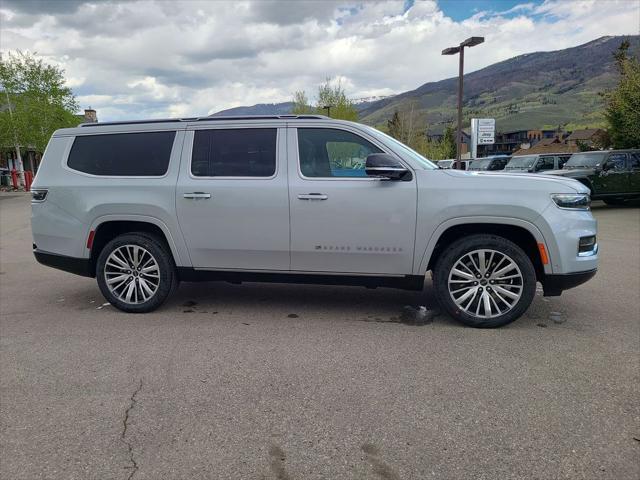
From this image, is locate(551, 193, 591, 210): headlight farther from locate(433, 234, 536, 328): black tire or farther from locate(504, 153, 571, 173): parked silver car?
locate(504, 153, 571, 173): parked silver car

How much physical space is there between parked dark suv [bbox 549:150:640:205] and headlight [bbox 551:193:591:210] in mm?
11847

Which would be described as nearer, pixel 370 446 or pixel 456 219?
pixel 370 446

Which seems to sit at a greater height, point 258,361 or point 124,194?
point 124,194

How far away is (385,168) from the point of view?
172 inches

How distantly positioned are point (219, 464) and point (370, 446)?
0.82 meters

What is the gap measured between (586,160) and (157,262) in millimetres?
15004

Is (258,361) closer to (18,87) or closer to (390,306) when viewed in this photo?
(390,306)

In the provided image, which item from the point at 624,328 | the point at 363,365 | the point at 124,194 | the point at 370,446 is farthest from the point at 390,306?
the point at 124,194

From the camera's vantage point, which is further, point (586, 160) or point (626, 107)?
point (626, 107)

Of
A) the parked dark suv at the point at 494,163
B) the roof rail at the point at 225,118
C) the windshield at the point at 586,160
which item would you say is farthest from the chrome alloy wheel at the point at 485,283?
the parked dark suv at the point at 494,163

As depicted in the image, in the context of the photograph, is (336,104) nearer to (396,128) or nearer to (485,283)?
(396,128)

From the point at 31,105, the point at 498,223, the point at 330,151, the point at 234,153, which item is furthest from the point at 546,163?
the point at 31,105

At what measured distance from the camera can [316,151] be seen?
4762mm

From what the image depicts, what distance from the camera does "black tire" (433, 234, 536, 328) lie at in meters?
4.39
